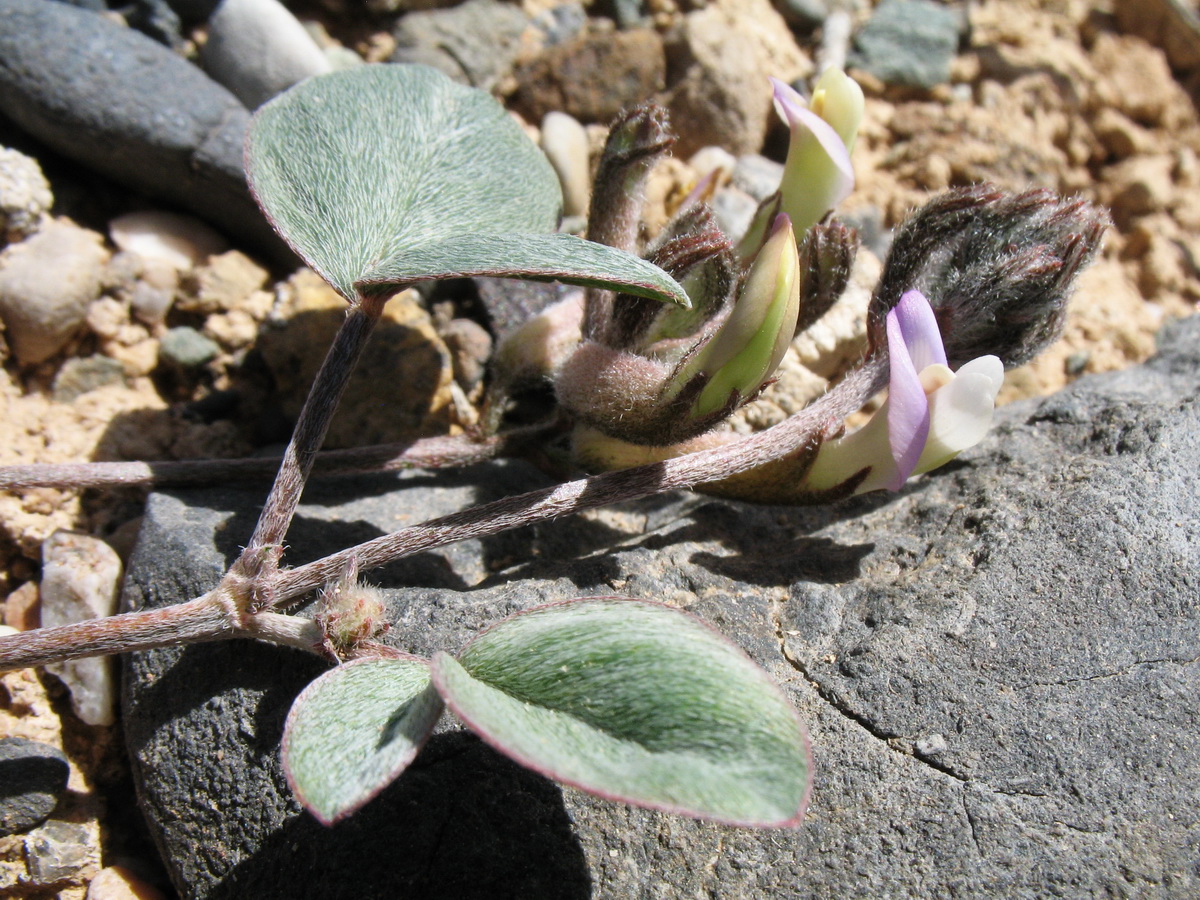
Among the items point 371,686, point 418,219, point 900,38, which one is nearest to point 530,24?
point 900,38

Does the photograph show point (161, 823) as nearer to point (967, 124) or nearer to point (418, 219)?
point (418, 219)

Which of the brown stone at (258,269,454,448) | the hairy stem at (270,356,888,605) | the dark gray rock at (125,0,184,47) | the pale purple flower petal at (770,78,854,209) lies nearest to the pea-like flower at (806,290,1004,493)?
the hairy stem at (270,356,888,605)

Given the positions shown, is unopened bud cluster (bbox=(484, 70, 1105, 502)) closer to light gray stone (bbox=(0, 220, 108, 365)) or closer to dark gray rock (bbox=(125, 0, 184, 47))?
light gray stone (bbox=(0, 220, 108, 365))

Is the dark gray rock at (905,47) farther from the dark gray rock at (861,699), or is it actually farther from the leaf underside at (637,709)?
the leaf underside at (637,709)

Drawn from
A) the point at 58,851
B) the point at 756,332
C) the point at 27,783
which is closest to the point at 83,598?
the point at 27,783

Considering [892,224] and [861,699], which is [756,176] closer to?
A: [892,224]

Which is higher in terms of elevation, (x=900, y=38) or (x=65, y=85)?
(x=900, y=38)

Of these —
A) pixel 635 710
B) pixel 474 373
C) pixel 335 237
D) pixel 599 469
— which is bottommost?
pixel 474 373
